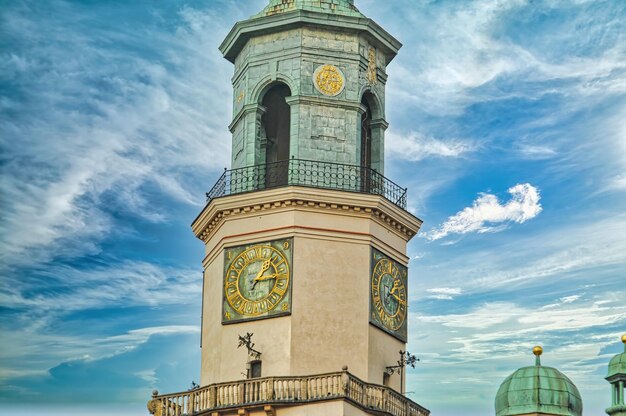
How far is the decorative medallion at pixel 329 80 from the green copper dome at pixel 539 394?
11.6m

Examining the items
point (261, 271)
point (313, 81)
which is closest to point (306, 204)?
point (261, 271)

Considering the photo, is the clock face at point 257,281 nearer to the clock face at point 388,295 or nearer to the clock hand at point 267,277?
the clock hand at point 267,277

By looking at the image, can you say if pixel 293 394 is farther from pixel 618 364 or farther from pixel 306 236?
pixel 618 364

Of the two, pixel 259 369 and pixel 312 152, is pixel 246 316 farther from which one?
pixel 312 152

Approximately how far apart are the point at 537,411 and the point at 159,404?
12.5m

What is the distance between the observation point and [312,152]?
6494 centimetres

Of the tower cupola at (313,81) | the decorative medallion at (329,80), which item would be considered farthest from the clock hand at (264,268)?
the decorative medallion at (329,80)

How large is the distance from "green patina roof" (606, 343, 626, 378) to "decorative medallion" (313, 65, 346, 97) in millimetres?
13318

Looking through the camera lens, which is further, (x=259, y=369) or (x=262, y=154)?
(x=262, y=154)

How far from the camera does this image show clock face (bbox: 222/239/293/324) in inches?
2472

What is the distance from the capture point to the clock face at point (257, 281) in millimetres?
62781

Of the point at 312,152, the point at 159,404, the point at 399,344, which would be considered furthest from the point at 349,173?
the point at 159,404

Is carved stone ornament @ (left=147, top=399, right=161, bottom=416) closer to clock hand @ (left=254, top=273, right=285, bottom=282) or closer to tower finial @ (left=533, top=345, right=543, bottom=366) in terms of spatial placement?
clock hand @ (left=254, top=273, right=285, bottom=282)

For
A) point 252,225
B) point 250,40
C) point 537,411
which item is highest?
point 250,40
